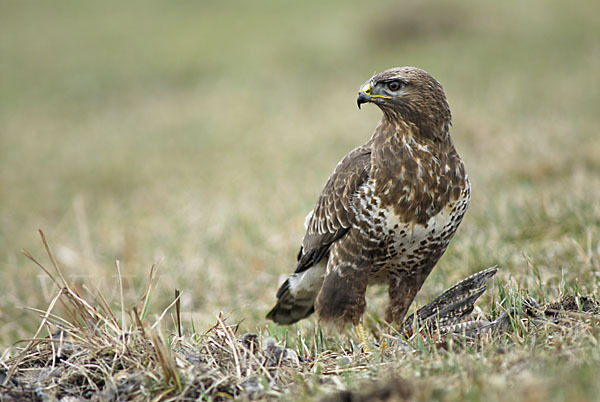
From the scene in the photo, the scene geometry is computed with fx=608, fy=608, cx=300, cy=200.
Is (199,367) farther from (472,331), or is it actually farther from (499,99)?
(499,99)

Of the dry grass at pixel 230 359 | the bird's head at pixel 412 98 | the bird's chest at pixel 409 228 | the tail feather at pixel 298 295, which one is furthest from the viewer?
the tail feather at pixel 298 295

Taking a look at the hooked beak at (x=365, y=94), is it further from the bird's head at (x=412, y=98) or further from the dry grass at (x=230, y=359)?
the dry grass at (x=230, y=359)

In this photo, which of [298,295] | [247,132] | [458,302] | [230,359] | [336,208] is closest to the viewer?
[230,359]

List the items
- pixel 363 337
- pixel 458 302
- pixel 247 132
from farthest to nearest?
pixel 247 132
pixel 363 337
pixel 458 302

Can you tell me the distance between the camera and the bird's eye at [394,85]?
3436 mm

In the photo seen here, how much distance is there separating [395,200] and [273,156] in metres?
7.15

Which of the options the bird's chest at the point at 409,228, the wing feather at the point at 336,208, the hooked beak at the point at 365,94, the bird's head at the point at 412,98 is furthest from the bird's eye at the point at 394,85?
the bird's chest at the point at 409,228

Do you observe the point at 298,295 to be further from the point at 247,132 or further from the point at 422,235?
the point at 247,132

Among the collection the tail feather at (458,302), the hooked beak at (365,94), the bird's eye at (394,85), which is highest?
the bird's eye at (394,85)

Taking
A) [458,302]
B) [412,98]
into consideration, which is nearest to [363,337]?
[458,302]

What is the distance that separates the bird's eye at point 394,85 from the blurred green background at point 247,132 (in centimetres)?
148

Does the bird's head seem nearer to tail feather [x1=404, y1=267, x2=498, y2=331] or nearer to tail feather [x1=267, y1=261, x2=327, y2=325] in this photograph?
tail feather [x1=404, y1=267, x2=498, y2=331]

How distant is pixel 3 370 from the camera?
2.82m

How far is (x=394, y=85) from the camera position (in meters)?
3.45
